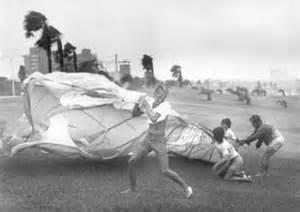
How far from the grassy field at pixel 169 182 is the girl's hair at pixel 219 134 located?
14 cm

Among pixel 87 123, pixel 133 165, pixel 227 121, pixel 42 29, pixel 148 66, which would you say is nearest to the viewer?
pixel 133 165

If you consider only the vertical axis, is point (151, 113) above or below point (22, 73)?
below

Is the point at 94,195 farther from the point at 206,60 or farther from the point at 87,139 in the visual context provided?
the point at 206,60

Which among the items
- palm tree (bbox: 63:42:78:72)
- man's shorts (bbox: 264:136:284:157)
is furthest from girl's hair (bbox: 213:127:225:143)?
palm tree (bbox: 63:42:78:72)

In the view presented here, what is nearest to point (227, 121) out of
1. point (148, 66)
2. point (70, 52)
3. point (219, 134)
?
point (219, 134)

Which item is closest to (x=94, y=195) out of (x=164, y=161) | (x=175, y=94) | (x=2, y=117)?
(x=164, y=161)

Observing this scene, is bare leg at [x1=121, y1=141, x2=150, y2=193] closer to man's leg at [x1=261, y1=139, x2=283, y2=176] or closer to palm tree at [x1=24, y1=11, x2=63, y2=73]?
palm tree at [x1=24, y1=11, x2=63, y2=73]

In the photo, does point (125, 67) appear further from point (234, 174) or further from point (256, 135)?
point (256, 135)

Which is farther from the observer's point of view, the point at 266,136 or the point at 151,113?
the point at 266,136

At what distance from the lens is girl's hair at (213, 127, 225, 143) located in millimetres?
4914

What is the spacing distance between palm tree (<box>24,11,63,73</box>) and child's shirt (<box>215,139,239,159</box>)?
1.82 m

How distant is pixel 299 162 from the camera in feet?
17.1

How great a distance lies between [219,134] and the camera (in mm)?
4949

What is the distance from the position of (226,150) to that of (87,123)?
1.41 meters
